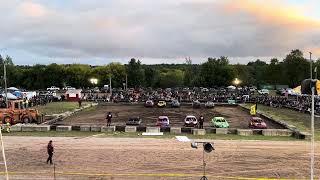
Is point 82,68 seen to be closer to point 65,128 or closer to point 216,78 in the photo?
point 216,78

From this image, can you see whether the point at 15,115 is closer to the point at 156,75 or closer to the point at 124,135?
the point at 124,135

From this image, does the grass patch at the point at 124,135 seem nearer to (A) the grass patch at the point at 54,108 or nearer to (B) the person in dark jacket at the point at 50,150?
(B) the person in dark jacket at the point at 50,150

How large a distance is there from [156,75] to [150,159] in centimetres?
15540

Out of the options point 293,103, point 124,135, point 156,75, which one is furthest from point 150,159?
point 156,75

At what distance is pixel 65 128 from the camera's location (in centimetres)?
4144

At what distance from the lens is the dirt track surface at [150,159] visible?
24.7 meters

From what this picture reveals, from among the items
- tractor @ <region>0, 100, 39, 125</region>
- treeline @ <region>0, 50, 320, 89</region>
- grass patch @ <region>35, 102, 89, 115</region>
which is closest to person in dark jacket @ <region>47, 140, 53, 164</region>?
tractor @ <region>0, 100, 39, 125</region>

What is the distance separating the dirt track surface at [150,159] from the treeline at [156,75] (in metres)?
117

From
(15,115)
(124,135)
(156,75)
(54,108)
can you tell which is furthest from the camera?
(156,75)

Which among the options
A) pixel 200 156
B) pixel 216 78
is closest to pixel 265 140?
pixel 200 156

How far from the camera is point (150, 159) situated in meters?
28.4

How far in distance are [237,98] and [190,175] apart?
213 ft

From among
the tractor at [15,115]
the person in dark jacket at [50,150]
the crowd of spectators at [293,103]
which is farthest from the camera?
the crowd of spectators at [293,103]

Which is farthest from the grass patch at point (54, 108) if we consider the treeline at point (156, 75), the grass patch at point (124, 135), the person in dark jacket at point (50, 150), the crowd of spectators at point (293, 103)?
the treeline at point (156, 75)
